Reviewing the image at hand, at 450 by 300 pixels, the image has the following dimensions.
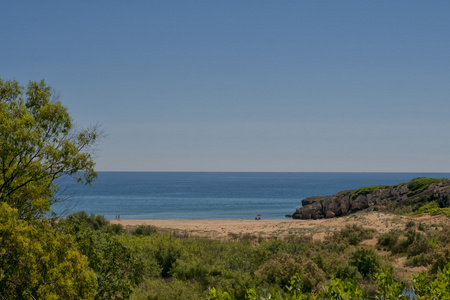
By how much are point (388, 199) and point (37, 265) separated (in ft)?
171

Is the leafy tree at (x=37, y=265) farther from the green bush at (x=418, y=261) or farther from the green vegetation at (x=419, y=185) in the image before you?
the green vegetation at (x=419, y=185)

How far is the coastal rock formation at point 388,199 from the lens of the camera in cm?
4422

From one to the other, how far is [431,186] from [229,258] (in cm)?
3933

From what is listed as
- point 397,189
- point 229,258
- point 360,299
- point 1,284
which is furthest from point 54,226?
point 397,189

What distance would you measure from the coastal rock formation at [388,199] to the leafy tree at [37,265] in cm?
4058

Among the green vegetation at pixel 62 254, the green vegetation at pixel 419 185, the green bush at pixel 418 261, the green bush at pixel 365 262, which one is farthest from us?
the green vegetation at pixel 419 185

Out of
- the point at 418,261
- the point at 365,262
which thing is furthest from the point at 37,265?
the point at 418,261

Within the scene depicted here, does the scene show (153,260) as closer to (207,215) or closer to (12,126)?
(12,126)

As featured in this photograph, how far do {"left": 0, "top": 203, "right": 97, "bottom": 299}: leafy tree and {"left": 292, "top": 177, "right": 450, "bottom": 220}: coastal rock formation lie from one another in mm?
40578

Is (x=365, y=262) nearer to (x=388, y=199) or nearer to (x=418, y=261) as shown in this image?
(x=418, y=261)

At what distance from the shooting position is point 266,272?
14.2m

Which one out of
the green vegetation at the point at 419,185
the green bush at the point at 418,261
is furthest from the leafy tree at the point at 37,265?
the green vegetation at the point at 419,185

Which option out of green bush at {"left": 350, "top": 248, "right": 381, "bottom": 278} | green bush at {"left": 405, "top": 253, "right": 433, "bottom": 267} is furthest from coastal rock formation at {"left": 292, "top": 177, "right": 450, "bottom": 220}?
green bush at {"left": 350, "top": 248, "right": 381, "bottom": 278}

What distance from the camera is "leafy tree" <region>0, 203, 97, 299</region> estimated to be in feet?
23.5
